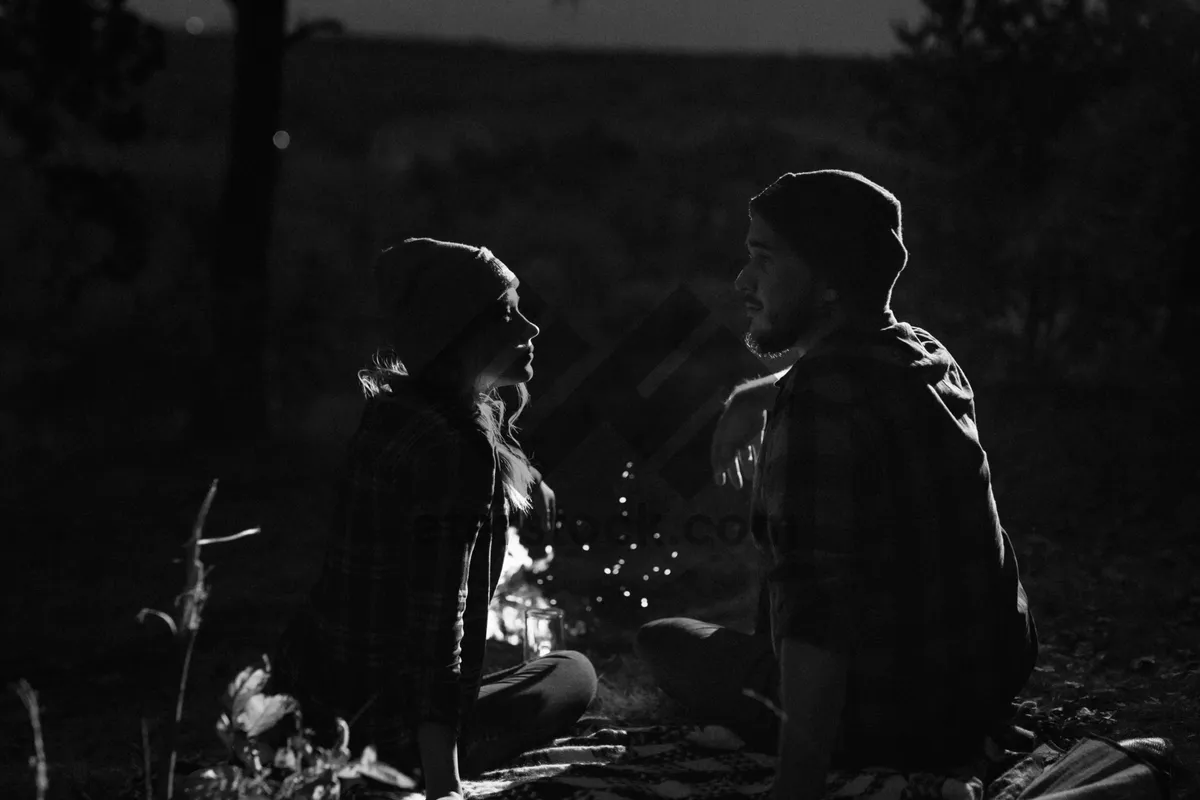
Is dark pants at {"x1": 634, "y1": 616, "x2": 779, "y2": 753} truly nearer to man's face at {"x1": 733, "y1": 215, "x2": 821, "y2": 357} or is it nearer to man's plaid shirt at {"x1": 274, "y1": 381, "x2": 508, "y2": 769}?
man's plaid shirt at {"x1": 274, "y1": 381, "x2": 508, "y2": 769}

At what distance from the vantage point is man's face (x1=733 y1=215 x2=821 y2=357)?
9.32ft

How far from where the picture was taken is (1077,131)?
26.8 feet

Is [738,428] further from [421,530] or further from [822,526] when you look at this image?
[421,530]

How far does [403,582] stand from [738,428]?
3.64 feet

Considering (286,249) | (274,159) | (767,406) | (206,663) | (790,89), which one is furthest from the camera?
(790,89)

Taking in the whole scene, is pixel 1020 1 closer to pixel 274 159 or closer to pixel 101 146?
pixel 274 159

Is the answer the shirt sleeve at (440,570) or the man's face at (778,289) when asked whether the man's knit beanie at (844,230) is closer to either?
the man's face at (778,289)

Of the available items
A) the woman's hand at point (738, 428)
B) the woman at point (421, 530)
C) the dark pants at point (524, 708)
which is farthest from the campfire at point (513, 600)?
the woman at point (421, 530)

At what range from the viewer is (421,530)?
2883 mm

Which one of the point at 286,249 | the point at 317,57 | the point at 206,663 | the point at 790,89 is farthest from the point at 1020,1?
the point at 317,57

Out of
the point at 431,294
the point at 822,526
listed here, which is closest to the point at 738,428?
the point at 822,526

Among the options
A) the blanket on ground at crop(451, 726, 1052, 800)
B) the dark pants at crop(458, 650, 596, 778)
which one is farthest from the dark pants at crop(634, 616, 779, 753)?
the dark pants at crop(458, 650, 596, 778)

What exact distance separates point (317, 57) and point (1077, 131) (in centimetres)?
2291

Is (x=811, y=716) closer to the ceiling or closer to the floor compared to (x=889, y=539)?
closer to the floor
